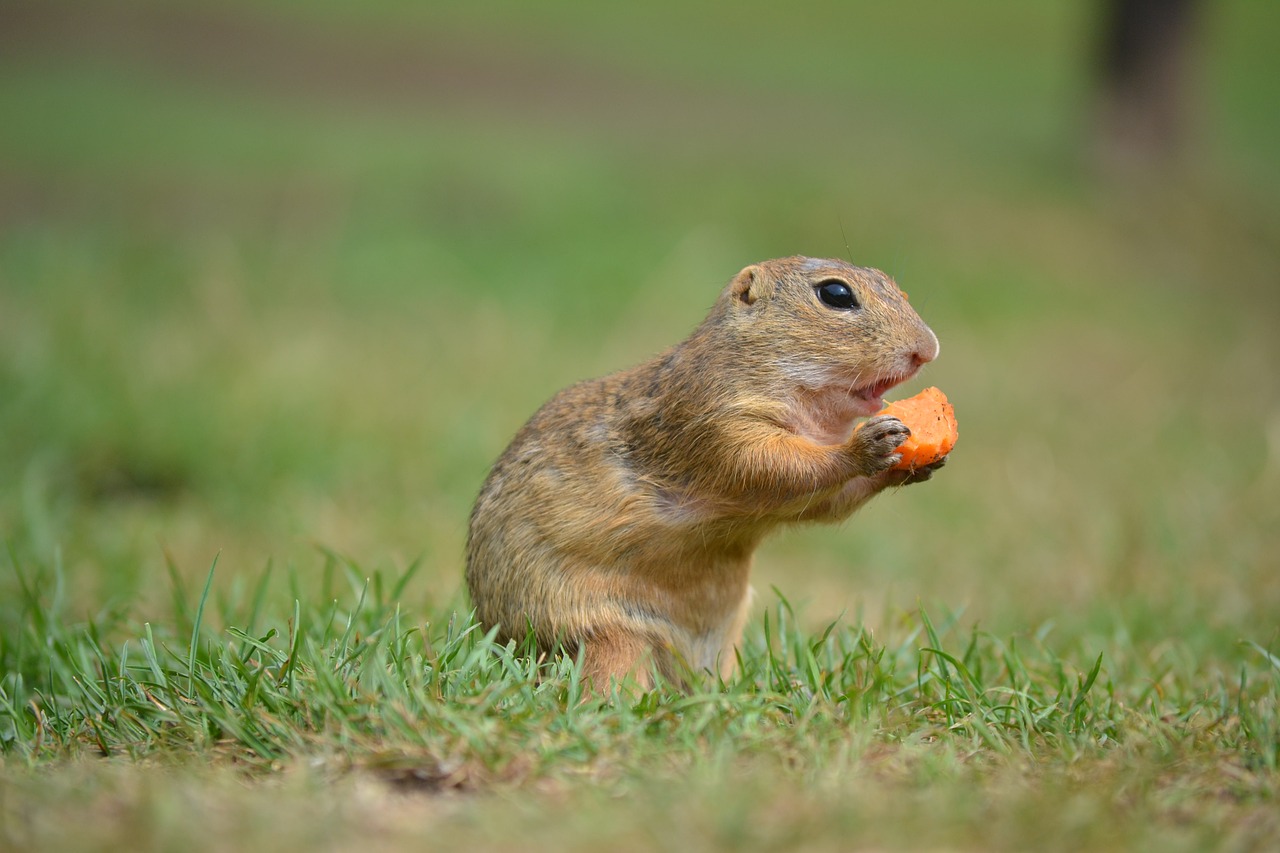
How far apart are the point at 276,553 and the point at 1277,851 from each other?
3977 mm

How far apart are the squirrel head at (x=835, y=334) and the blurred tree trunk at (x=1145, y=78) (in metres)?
11.3

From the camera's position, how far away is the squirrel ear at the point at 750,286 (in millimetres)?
3902

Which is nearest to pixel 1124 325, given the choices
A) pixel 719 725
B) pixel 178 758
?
pixel 719 725

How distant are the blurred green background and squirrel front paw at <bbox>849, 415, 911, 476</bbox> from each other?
1109mm

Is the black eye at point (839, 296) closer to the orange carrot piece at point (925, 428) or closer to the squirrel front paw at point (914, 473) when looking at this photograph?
the orange carrot piece at point (925, 428)

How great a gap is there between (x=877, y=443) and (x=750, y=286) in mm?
778

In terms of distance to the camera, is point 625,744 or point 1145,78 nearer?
point 625,744

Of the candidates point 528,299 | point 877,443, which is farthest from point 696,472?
point 528,299

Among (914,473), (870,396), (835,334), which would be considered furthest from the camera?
(870,396)

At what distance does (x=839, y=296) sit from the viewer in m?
3.80

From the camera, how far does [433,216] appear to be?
38.5 feet

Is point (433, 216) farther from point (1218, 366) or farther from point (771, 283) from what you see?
point (771, 283)

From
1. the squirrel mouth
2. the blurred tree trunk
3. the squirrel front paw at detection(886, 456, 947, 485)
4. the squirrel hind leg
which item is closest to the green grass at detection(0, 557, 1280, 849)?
the squirrel hind leg

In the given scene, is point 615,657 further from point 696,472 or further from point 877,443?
point 877,443
